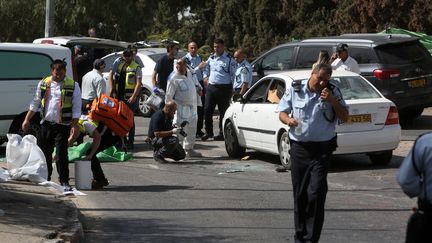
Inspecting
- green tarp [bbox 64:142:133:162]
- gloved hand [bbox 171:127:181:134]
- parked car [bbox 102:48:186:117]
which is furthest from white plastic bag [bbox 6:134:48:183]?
parked car [bbox 102:48:186:117]

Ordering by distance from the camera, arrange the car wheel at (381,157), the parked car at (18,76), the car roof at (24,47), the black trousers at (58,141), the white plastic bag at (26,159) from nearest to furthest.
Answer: the black trousers at (58,141) < the white plastic bag at (26,159) < the car wheel at (381,157) < the parked car at (18,76) < the car roof at (24,47)

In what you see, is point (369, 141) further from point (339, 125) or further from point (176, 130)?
point (176, 130)

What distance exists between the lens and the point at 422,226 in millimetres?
5043

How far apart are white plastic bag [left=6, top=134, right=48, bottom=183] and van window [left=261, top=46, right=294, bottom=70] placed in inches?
295

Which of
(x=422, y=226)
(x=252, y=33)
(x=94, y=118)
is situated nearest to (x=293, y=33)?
(x=252, y=33)

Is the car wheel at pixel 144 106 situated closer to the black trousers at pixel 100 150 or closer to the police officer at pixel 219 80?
the police officer at pixel 219 80

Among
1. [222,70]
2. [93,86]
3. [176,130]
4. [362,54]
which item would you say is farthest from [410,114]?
[93,86]

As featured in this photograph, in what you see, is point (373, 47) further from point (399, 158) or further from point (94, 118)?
point (94, 118)

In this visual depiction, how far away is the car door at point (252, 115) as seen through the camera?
1319cm

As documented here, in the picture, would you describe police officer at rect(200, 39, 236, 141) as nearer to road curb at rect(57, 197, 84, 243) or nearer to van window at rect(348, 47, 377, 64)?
van window at rect(348, 47, 377, 64)

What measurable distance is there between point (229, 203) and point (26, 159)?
285 cm

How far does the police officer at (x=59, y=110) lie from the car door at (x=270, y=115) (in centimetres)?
345

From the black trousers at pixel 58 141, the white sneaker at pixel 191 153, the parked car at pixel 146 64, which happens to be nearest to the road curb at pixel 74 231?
the black trousers at pixel 58 141

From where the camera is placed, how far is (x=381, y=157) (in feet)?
41.1
